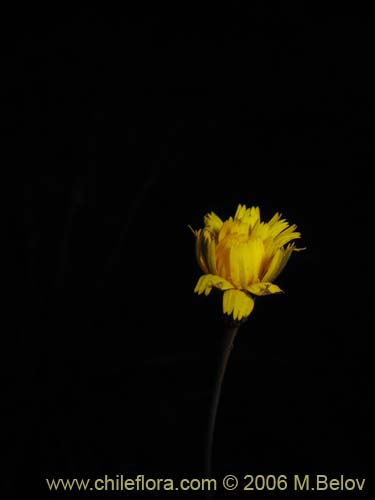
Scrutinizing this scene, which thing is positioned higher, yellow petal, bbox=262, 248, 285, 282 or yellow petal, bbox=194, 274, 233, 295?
yellow petal, bbox=262, 248, 285, 282

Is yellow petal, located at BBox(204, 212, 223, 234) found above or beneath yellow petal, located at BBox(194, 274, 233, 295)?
above

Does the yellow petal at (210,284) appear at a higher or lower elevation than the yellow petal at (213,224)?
lower

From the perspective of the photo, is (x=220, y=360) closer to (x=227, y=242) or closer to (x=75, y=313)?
(x=227, y=242)

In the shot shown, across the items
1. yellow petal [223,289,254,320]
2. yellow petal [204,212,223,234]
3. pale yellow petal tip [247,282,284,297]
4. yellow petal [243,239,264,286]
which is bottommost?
yellow petal [223,289,254,320]

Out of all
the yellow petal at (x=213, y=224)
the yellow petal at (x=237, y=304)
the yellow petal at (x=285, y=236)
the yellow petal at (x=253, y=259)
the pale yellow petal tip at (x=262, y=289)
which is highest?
the yellow petal at (x=213, y=224)
